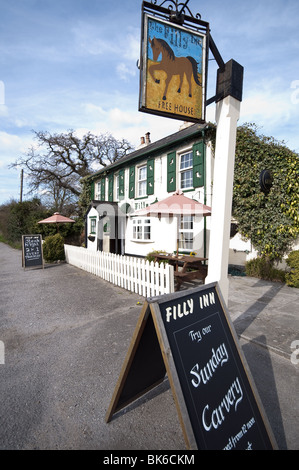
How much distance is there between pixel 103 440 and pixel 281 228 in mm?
7513

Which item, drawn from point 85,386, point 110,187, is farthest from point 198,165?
point 85,386

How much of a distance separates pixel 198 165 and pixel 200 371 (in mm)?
8789

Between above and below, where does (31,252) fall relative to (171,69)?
below

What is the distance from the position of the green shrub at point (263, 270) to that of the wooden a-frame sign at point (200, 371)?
237 inches

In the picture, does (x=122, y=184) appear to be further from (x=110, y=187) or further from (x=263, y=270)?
(x=263, y=270)

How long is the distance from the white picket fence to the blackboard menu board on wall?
297 centimetres

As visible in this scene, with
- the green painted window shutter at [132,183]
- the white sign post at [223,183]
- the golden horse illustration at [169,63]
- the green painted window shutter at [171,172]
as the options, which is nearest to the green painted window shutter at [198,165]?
the green painted window shutter at [171,172]

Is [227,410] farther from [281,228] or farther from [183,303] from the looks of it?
[281,228]

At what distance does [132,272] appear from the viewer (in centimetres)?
614

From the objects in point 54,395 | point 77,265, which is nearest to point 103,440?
point 54,395

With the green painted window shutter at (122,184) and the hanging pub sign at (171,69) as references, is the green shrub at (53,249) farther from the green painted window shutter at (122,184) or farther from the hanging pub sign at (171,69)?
the hanging pub sign at (171,69)

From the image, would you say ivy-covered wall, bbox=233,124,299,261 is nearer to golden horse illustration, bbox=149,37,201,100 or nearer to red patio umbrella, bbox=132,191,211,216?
red patio umbrella, bbox=132,191,211,216

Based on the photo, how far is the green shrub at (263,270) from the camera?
7.18 metres

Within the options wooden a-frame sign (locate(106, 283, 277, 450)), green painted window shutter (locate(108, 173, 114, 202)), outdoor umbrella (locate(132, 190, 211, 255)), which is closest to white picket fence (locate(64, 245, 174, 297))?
outdoor umbrella (locate(132, 190, 211, 255))
